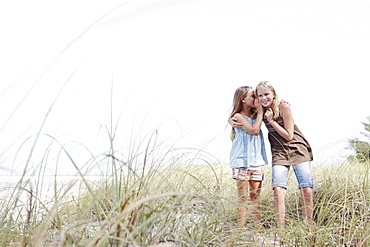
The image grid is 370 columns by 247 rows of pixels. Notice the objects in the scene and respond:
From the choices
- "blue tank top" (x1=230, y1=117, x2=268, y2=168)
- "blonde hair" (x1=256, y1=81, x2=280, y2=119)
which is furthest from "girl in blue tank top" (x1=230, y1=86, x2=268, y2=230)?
"blonde hair" (x1=256, y1=81, x2=280, y2=119)

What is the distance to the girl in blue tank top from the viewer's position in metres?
3.34

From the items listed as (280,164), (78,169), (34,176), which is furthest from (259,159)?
(78,169)

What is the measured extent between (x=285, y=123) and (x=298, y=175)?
46 cm

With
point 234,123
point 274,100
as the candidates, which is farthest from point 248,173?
point 274,100

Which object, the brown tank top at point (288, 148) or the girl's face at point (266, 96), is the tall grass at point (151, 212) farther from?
the girl's face at point (266, 96)

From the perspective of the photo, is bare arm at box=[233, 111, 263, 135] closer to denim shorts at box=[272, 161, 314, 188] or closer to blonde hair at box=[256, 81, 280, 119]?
blonde hair at box=[256, 81, 280, 119]

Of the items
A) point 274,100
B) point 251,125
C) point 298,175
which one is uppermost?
point 274,100

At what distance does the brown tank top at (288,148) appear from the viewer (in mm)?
3275

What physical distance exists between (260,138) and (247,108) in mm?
304

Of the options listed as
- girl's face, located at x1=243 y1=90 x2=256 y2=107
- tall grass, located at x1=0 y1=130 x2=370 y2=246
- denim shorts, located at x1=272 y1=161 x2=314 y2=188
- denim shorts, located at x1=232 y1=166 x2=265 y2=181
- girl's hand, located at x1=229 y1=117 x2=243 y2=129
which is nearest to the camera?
tall grass, located at x1=0 y1=130 x2=370 y2=246

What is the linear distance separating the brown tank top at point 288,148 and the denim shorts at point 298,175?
4 centimetres

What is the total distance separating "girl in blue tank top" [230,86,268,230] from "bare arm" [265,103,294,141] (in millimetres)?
86

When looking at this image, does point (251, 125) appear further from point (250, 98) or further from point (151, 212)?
point (151, 212)

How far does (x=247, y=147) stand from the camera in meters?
3.42
